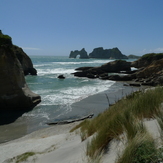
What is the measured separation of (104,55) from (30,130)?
179 m

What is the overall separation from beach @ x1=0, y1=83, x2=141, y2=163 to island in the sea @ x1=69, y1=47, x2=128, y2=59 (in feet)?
538

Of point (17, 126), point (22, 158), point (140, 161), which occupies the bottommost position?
point (17, 126)

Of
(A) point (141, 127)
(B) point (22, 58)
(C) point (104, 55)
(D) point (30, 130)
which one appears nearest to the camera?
(A) point (141, 127)

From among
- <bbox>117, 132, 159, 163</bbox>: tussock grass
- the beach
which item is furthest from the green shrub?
<bbox>117, 132, 159, 163</bbox>: tussock grass

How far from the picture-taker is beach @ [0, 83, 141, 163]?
14.6ft

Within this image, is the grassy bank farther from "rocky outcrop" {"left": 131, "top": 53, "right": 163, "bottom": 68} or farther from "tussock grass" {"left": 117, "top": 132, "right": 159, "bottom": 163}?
"rocky outcrop" {"left": 131, "top": 53, "right": 163, "bottom": 68}

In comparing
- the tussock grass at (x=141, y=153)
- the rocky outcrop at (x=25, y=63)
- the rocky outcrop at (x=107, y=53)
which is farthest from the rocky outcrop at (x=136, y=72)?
the rocky outcrop at (x=107, y=53)

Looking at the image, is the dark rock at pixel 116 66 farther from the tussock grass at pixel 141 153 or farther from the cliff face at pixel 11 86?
the tussock grass at pixel 141 153

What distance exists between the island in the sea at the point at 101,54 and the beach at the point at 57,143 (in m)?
164

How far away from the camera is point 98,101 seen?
19375mm

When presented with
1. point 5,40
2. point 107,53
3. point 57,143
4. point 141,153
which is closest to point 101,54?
point 107,53

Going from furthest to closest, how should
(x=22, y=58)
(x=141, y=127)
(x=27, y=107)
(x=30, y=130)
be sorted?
1. (x=22, y=58)
2. (x=27, y=107)
3. (x=30, y=130)
4. (x=141, y=127)

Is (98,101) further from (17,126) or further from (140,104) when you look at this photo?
(140,104)

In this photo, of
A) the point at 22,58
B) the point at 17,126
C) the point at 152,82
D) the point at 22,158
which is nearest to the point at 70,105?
the point at 17,126
